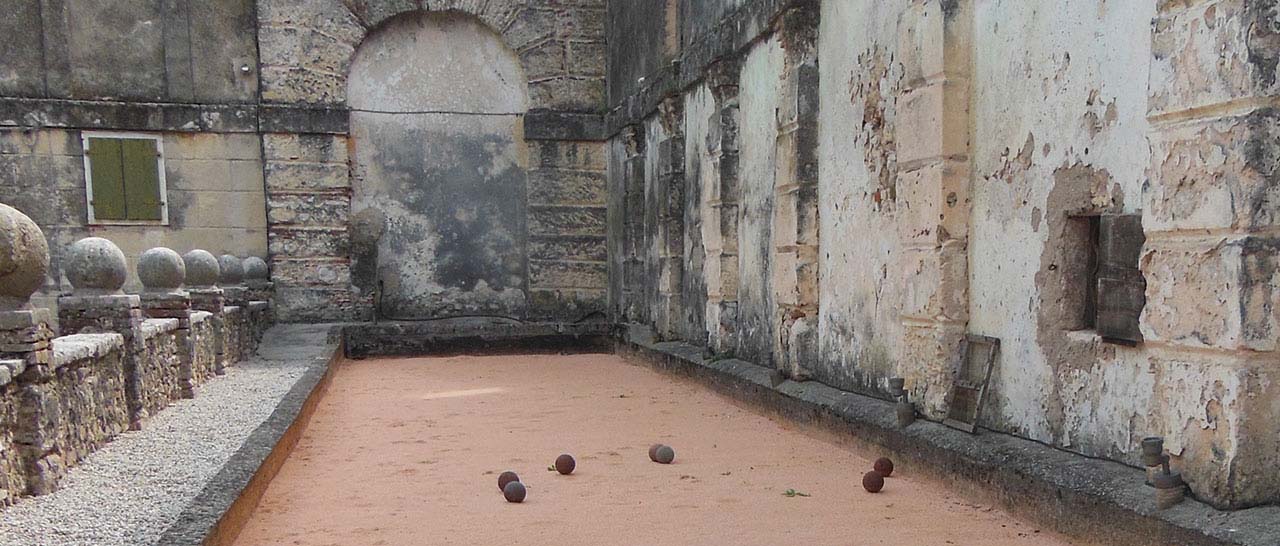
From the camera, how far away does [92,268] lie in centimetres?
579

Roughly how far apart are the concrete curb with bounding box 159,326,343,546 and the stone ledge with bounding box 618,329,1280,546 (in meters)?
3.39

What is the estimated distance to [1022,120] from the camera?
4516 mm

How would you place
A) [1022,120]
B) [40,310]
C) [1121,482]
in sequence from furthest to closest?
[1022,120], [40,310], [1121,482]

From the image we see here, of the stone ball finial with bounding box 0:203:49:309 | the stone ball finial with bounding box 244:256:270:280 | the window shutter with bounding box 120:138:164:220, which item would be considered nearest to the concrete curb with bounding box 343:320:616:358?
the stone ball finial with bounding box 244:256:270:280

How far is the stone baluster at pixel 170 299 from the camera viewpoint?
690cm

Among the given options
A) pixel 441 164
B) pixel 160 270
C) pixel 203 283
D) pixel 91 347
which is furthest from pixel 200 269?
pixel 441 164

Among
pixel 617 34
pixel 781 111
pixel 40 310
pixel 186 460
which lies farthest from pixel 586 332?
pixel 40 310

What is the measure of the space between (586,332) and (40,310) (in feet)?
29.8

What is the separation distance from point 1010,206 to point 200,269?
7.12 meters

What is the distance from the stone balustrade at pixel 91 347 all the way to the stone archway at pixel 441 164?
4226 mm

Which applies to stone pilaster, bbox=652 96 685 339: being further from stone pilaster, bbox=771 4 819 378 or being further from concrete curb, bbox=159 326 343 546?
concrete curb, bbox=159 326 343 546

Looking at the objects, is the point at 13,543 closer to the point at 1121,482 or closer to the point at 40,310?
the point at 40,310

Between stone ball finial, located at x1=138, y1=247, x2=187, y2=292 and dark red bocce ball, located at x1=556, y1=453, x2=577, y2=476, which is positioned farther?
stone ball finial, located at x1=138, y1=247, x2=187, y2=292

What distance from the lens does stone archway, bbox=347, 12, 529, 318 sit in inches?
530
